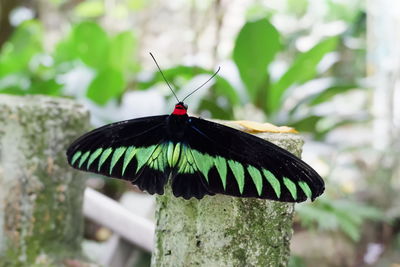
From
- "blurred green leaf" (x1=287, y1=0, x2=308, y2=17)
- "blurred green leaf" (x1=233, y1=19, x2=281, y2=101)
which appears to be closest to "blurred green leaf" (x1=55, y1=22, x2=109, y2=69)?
"blurred green leaf" (x1=233, y1=19, x2=281, y2=101)

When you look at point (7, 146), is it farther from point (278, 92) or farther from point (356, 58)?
point (356, 58)

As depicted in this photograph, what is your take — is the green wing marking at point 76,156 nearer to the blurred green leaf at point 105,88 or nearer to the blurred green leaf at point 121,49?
the blurred green leaf at point 105,88

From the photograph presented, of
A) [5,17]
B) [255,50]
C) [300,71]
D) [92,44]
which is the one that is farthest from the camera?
[5,17]

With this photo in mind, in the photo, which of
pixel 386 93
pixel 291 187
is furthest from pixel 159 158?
pixel 386 93

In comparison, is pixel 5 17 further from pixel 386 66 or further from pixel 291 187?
pixel 291 187

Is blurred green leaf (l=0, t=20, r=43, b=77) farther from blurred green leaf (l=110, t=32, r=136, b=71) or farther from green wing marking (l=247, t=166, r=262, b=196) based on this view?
green wing marking (l=247, t=166, r=262, b=196)

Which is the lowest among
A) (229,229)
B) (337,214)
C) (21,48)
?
(229,229)
